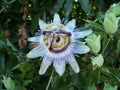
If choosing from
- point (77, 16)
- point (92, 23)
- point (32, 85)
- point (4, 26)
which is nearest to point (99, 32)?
point (92, 23)

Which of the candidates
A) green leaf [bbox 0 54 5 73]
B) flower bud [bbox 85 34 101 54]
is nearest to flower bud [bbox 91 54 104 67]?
flower bud [bbox 85 34 101 54]

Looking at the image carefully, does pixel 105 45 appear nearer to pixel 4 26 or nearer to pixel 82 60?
pixel 82 60

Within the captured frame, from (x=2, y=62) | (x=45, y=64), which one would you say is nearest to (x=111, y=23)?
(x=45, y=64)

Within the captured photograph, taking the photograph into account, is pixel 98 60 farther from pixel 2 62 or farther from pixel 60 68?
pixel 2 62

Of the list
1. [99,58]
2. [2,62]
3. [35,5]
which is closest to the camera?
[99,58]

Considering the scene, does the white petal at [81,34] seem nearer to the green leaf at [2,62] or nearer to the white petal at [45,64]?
the white petal at [45,64]

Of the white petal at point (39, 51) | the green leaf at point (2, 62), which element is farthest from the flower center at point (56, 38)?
the green leaf at point (2, 62)
